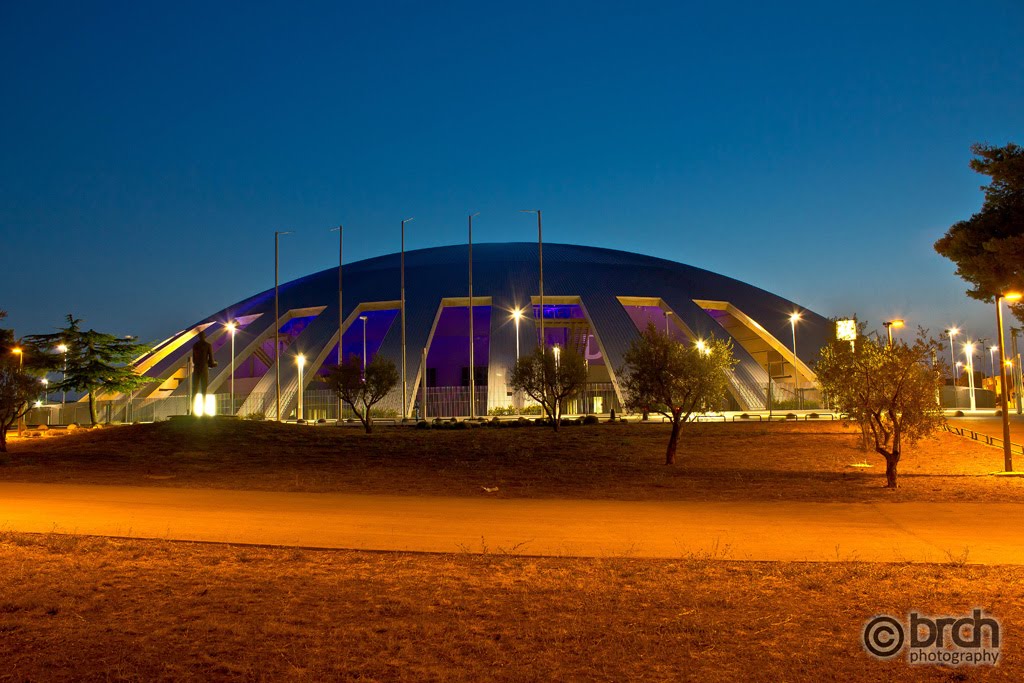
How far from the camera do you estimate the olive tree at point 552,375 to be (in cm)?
3431

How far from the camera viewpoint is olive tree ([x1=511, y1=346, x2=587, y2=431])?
34.3 m

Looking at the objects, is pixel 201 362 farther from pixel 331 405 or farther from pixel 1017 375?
pixel 1017 375

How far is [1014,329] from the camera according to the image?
2108 inches

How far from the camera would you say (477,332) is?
184 ft

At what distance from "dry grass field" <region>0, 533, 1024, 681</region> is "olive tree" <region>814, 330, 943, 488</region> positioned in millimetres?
11335

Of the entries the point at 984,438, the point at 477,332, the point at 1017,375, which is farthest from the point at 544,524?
the point at 1017,375

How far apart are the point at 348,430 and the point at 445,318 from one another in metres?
24.2

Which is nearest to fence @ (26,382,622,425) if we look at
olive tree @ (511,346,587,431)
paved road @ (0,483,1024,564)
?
olive tree @ (511,346,587,431)

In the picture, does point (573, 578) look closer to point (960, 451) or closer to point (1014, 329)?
point (960, 451)

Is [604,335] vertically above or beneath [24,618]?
above

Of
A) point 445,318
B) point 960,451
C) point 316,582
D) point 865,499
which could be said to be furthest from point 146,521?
point 445,318

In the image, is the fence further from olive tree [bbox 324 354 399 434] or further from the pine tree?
olive tree [bbox 324 354 399 434]

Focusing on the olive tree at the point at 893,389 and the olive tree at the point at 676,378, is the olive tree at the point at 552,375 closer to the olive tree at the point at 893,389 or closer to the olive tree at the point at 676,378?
the olive tree at the point at 676,378

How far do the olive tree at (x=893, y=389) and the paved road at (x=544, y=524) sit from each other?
4.80m
